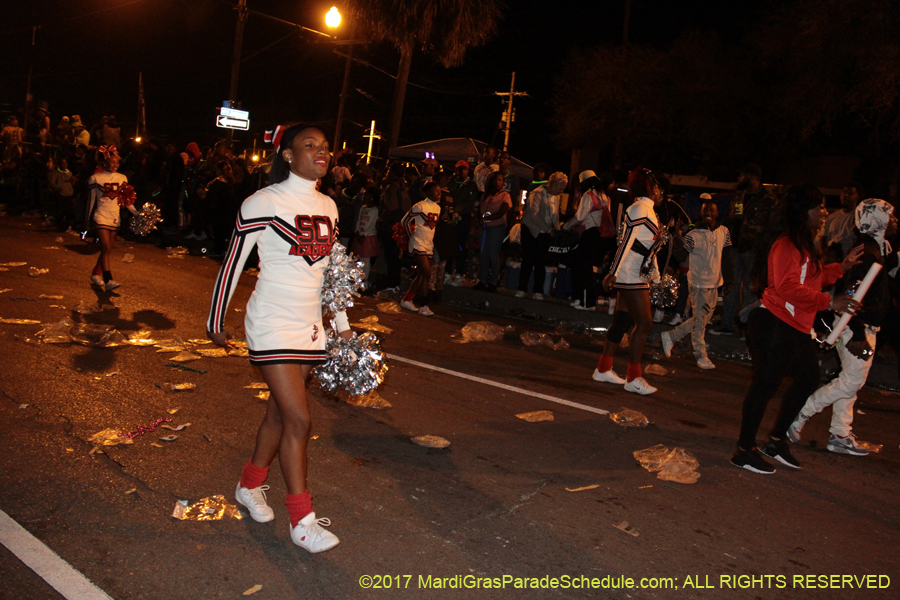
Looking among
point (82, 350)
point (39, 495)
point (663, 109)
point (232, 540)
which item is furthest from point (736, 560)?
point (663, 109)

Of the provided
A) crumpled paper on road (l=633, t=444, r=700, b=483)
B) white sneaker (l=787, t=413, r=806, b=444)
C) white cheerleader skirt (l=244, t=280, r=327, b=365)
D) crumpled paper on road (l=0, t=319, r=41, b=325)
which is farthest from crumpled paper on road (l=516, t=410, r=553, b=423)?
crumpled paper on road (l=0, t=319, r=41, b=325)

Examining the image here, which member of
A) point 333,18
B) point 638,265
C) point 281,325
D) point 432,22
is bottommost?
point 281,325

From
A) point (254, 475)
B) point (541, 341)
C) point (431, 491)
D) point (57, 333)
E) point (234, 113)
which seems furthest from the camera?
point (234, 113)

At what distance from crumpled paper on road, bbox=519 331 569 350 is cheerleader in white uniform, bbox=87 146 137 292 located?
546cm

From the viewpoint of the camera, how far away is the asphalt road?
11.8 ft

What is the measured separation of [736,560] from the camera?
13.2 feet

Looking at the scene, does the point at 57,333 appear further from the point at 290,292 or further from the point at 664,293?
the point at 664,293

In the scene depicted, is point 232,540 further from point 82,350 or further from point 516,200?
point 516,200

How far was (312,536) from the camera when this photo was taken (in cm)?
369

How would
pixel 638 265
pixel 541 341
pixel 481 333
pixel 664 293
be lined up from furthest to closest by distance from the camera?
pixel 541 341 < pixel 481 333 < pixel 664 293 < pixel 638 265

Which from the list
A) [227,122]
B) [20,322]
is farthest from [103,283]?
[227,122]

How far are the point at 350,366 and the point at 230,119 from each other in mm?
21942

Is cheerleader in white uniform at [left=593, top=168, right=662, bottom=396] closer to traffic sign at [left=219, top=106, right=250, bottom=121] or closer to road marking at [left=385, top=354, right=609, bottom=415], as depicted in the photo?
road marking at [left=385, top=354, right=609, bottom=415]

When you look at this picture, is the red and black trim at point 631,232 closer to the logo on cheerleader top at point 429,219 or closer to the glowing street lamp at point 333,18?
the logo on cheerleader top at point 429,219
